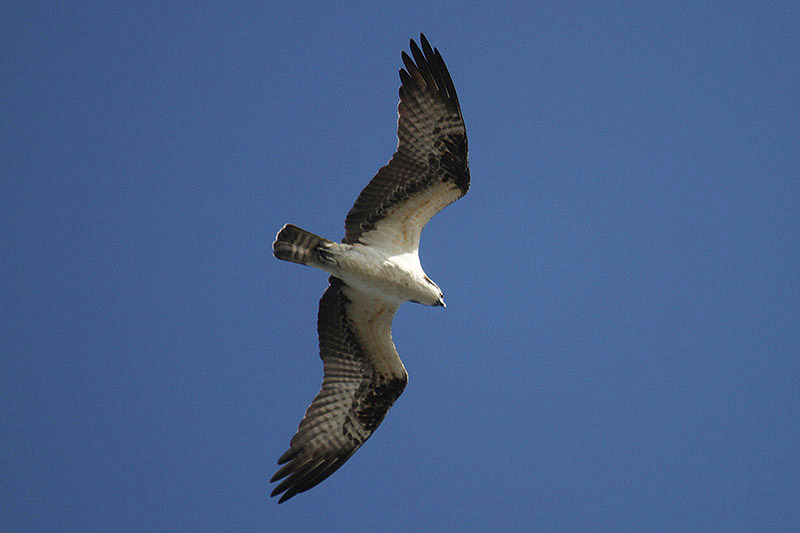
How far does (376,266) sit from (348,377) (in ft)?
5.53

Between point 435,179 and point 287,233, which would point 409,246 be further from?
point 287,233

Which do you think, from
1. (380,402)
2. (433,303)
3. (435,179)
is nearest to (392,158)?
(435,179)

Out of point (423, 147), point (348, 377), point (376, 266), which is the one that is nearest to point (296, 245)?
point (376, 266)

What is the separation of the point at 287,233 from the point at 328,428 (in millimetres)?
2564

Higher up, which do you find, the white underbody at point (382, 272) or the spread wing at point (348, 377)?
the white underbody at point (382, 272)

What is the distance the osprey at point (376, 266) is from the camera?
8.74m

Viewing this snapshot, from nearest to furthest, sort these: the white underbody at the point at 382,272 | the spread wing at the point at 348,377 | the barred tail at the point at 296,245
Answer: the barred tail at the point at 296,245, the white underbody at the point at 382,272, the spread wing at the point at 348,377

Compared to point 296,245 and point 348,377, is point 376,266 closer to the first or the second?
point 296,245

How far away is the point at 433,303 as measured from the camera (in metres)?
9.11

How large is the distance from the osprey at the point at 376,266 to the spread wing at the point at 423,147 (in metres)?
0.01

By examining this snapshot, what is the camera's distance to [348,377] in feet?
31.9

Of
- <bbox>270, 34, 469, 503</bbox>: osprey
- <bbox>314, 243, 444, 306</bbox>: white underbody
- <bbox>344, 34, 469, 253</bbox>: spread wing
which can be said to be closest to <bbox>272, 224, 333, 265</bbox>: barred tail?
<bbox>270, 34, 469, 503</bbox>: osprey

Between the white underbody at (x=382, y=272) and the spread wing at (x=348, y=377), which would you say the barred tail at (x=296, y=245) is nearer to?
the white underbody at (x=382, y=272)

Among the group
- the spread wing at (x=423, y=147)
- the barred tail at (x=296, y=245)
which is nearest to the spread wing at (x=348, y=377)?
the barred tail at (x=296, y=245)
